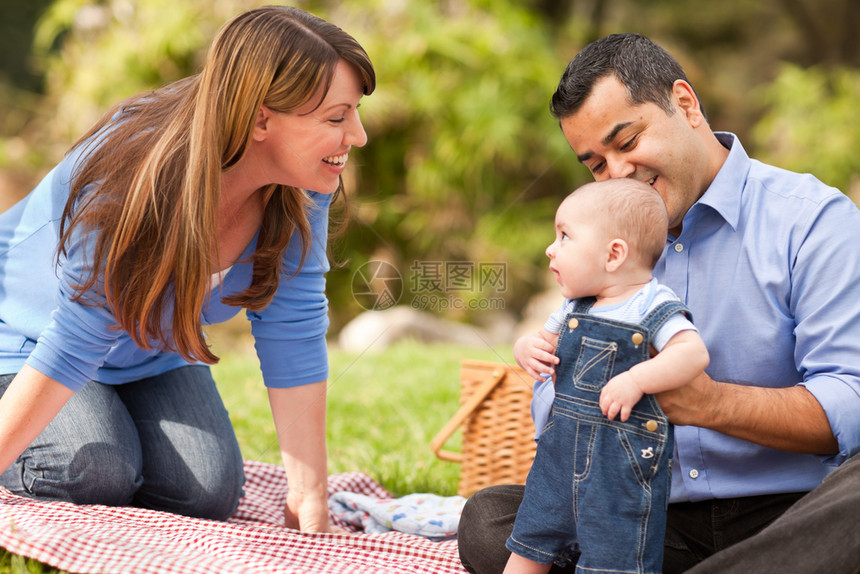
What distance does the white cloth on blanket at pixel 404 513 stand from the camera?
1941 millimetres

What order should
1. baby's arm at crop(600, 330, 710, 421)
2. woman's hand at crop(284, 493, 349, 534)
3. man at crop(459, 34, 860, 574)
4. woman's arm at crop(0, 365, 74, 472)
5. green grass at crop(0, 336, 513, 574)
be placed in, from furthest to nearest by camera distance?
green grass at crop(0, 336, 513, 574) → woman's hand at crop(284, 493, 349, 534) → woman's arm at crop(0, 365, 74, 472) → man at crop(459, 34, 860, 574) → baby's arm at crop(600, 330, 710, 421)

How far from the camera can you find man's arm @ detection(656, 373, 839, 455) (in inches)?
53.2

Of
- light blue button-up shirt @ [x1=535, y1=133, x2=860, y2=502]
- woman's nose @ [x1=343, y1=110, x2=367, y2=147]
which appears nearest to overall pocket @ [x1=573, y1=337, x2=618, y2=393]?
light blue button-up shirt @ [x1=535, y1=133, x2=860, y2=502]

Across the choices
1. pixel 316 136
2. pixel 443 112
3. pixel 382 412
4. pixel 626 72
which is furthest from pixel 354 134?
pixel 443 112

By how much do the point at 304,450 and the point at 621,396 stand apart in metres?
0.95

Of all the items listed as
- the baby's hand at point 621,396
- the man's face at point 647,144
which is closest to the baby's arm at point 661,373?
the baby's hand at point 621,396

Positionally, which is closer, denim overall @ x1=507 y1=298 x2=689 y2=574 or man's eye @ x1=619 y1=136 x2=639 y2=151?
denim overall @ x1=507 y1=298 x2=689 y2=574

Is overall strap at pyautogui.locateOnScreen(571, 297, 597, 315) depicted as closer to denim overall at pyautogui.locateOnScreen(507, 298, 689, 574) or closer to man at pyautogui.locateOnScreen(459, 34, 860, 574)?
denim overall at pyautogui.locateOnScreen(507, 298, 689, 574)

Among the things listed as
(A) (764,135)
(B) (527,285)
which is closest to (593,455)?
(B) (527,285)

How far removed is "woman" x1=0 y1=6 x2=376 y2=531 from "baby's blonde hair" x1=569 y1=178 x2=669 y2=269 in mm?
592

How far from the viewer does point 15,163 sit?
6.63 m

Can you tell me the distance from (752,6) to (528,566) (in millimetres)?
8267

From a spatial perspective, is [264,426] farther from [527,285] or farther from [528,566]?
[527,285]

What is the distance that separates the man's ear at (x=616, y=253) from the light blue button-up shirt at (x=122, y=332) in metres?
0.81
